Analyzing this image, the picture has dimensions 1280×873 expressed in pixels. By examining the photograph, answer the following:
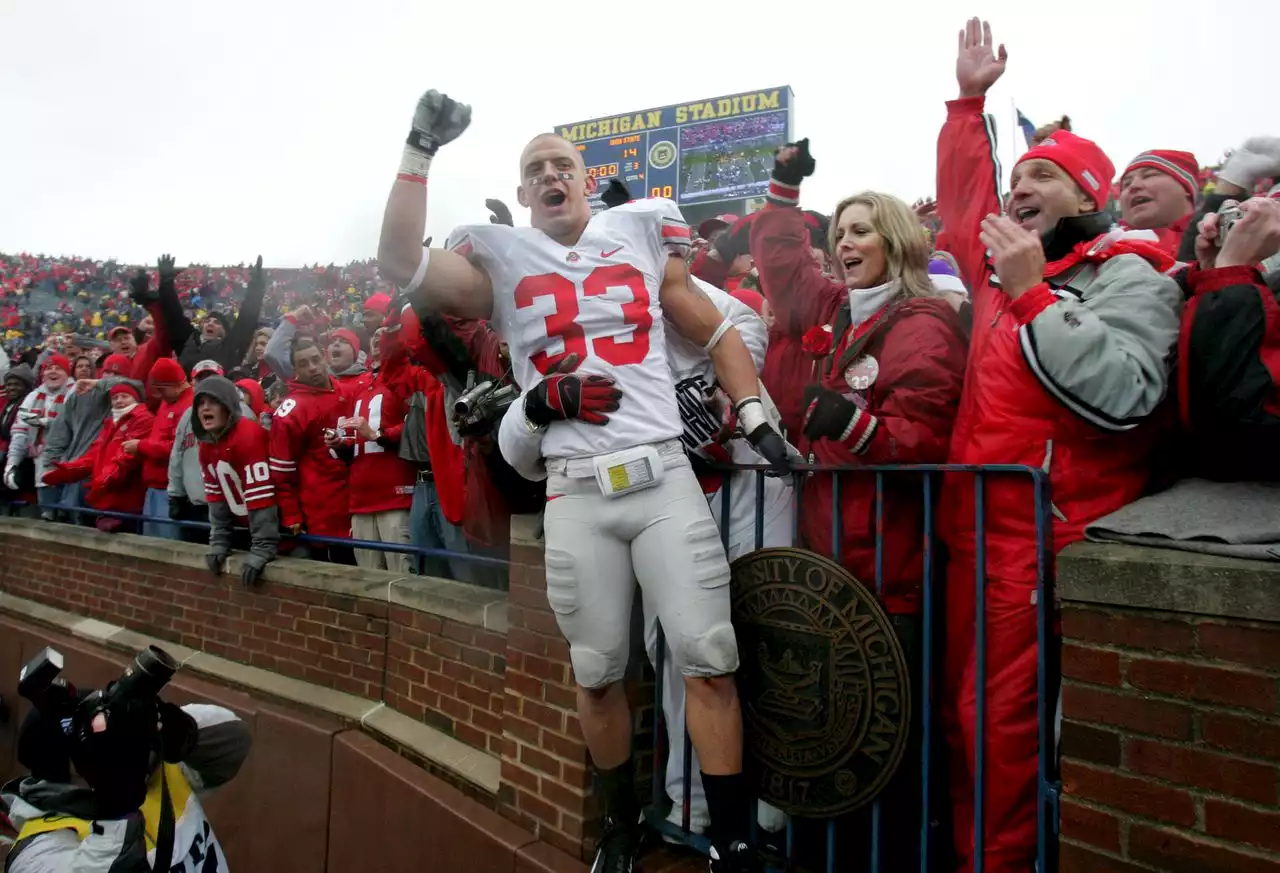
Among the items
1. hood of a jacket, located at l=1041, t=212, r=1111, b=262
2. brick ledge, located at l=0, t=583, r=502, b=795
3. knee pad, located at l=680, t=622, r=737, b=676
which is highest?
hood of a jacket, located at l=1041, t=212, r=1111, b=262

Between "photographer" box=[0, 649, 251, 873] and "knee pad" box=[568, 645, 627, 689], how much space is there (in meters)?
1.61

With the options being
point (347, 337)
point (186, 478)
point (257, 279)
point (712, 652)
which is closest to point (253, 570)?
point (186, 478)

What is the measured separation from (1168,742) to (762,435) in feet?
4.03

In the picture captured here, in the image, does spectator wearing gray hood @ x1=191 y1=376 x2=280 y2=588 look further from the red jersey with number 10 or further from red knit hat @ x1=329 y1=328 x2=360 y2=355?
red knit hat @ x1=329 y1=328 x2=360 y2=355

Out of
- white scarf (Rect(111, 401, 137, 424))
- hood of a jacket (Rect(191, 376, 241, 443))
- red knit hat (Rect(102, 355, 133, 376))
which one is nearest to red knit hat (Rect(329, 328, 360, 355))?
hood of a jacket (Rect(191, 376, 241, 443))

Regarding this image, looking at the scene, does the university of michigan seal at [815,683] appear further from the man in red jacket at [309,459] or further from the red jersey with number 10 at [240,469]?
the red jersey with number 10 at [240,469]

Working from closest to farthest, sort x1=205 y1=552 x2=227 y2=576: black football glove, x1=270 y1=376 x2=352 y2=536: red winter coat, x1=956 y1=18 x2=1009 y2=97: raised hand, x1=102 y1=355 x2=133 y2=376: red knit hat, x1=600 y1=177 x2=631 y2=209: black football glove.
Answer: x1=956 y1=18 x2=1009 y2=97: raised hand, x1=600 y1=177 x2=631 y2=209: black football glove, x1=270 y1=376 x2=352 y2=536: red winter coat, x1=205 y1=552 x2=227 y2=576: black football glove, x1=102 y1=355 x2=133 y2=376: red knit hat

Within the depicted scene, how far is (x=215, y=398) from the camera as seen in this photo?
17.3ft

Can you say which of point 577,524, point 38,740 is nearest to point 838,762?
point 577,524

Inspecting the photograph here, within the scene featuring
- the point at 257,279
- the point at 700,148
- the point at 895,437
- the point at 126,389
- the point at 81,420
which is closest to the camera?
the point at 895,437

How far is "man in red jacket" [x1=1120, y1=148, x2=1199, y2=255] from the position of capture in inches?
118

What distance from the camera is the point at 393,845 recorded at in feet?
12.6

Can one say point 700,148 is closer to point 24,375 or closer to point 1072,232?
point 24,375

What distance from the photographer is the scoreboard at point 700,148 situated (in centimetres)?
2094
